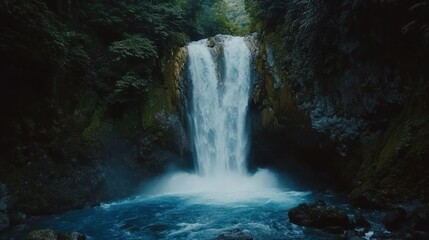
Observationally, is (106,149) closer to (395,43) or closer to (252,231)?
(252,231)

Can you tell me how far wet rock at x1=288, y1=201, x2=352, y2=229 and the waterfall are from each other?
21.9 feet

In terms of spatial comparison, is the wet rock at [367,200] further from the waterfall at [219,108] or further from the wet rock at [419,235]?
the waterfall at [219,108]

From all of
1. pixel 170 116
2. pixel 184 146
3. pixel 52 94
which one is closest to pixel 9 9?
pixel 52 94

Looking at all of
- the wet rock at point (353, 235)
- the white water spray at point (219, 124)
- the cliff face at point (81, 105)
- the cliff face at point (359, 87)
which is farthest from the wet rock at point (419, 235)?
the cliff face at point (81, 105)

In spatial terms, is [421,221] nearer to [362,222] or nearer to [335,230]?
[362,222]

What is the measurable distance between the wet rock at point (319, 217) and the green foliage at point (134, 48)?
8094 mm

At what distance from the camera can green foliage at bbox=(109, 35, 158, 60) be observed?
13.1 meters

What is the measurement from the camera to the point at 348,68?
11859mm

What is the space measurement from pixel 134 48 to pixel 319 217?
8.93m

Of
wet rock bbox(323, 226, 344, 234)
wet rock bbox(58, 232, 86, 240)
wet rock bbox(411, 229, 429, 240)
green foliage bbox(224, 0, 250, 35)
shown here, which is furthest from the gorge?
green foliage bbox(224, 0, 250, 35)

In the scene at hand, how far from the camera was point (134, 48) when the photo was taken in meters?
13.3

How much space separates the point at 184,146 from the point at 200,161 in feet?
3.50

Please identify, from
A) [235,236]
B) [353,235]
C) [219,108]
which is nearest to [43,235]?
[235,236]

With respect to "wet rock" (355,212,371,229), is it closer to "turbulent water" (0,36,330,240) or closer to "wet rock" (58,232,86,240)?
"turbulent water" (0,36,330,240)
